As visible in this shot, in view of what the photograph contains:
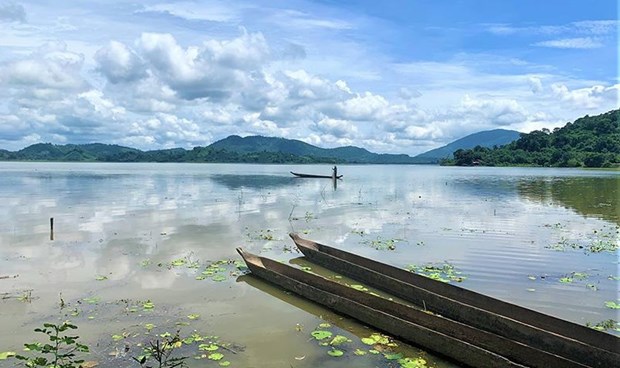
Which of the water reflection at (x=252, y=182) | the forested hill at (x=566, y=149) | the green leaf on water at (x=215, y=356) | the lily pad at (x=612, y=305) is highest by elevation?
the forested hill at (x=566, y=149)

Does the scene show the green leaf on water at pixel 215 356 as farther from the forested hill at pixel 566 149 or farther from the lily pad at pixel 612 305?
the forested hill at pixel 566 149

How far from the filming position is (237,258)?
14203 mm

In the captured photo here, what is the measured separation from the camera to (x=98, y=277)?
1182 centimetres

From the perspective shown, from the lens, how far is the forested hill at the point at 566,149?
385 ft

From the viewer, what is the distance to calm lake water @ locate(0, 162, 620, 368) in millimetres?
8227

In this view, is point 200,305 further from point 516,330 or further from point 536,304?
point 536,304

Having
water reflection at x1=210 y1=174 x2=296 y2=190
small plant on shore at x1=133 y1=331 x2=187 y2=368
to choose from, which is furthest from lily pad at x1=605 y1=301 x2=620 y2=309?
water reflection at x1=210 y1=174 x2=296 y2=190

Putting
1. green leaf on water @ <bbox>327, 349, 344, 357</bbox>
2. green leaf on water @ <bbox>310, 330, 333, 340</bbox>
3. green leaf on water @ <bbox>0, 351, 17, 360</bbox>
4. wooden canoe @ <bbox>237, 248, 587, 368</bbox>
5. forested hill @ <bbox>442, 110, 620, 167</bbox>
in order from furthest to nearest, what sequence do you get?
forested hill @ <bbox>442, 110, 620, 167</bbox> < green leaf on water @ <bbox>310, 330, 333, 340</bbox> < green leaf on water @ <bbox>327, 349, 344, 357</bbox> < green leaf on water @ <bbox>0, 351, 17, 360</bbox> < wooden canoe @ <bbox>237, 248, 587, 368</bbox>

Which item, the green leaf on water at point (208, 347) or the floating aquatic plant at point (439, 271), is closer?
the green leaf on water at point (208, 347)

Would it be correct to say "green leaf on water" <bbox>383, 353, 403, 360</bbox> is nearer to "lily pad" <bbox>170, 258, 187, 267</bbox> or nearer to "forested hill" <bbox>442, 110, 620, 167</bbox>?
"lily pad" <bbox>170, 258, 187, 267</bbox>

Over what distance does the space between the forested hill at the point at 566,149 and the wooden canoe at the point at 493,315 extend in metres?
115

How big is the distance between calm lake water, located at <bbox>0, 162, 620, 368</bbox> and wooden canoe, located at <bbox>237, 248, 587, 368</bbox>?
24 cm

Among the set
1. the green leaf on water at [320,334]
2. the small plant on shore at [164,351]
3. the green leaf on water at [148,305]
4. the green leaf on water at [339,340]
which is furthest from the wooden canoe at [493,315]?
the green leaf on water at [148,305]

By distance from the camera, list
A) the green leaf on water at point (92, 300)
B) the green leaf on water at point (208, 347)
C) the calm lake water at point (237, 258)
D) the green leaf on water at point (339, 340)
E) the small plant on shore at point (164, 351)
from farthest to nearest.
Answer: the green leaf on water at point (92, 300)
the calm lake water at point (237, 258)
the green leaf on water at point (339, 340)
the green leaf on water at point (208, 347)
the small plant on shore at point (164, 351)
